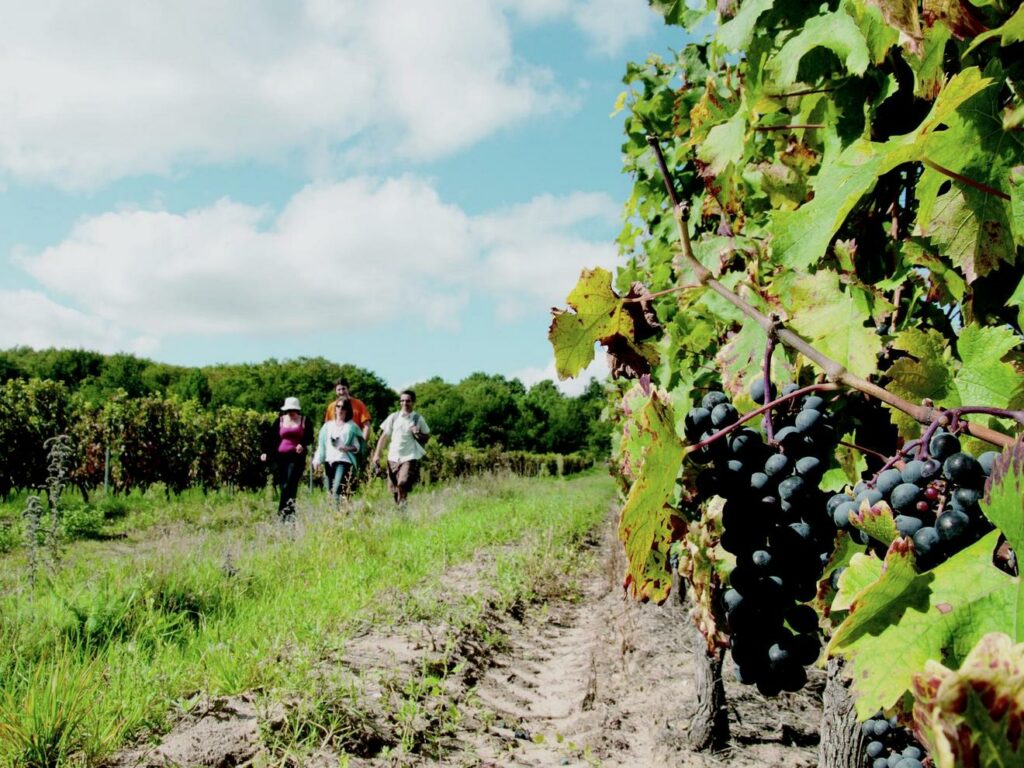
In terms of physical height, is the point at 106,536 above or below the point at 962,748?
below

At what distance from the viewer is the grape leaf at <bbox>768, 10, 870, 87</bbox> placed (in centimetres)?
138

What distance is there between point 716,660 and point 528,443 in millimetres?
42046

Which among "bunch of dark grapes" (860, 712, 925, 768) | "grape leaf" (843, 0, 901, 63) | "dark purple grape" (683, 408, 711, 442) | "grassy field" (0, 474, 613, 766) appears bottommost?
"grassy field" (0, 474, 613, 766)

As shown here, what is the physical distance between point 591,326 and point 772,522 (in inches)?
16.9

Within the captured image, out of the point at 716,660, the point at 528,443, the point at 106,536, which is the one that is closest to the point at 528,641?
the point at 716,660

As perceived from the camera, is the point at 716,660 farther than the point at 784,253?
Yes

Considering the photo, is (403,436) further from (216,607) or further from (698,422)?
(698,422)

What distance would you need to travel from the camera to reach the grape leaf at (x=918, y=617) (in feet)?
2.18

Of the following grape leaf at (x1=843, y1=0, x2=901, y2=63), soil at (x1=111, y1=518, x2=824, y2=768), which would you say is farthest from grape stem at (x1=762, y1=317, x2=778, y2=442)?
soil at (x1=111, y1=518, x2=824, y2=768)

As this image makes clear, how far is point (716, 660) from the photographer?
3.28m

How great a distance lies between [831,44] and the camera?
4.70ft

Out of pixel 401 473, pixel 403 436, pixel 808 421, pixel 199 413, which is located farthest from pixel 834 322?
pixel 199 413

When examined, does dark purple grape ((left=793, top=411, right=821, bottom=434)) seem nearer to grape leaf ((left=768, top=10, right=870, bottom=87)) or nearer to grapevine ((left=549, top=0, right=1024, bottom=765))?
grapevine ((left=549, top=0, right=1024, bottom=765))

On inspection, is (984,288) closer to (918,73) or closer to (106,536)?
(918,73)
